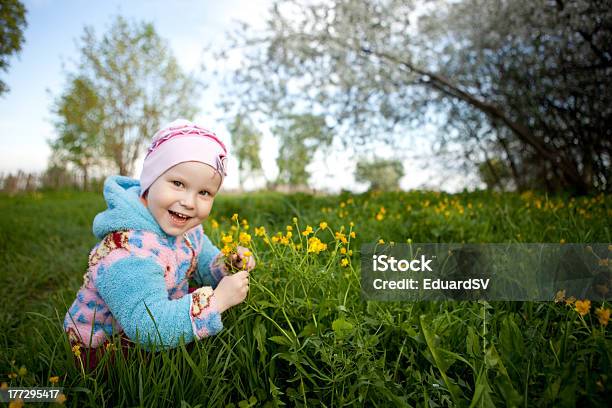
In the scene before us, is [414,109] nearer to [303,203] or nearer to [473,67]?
[473,67]

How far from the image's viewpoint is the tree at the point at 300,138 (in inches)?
330

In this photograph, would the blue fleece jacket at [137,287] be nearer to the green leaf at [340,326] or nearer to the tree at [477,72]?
the green leaf at [340,326]

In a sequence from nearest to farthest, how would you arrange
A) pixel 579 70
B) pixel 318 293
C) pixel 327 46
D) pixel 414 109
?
pixel 318 293
pixel 579 70
pixel 327 46
pixel 414 109

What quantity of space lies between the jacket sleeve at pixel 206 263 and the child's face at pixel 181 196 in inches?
17.1

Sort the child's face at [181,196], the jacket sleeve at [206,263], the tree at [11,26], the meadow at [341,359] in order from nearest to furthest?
the meadow at [341,359] < the child's face at [181,196] < the jacket sleeve at [206,263] < the tree at [11,26]

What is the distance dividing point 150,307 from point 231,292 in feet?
1.19

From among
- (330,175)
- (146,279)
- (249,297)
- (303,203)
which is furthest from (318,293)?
(330,175)

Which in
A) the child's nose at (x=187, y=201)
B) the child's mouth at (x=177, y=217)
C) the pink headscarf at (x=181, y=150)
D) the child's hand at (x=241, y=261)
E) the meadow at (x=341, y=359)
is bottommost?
the meadow at (x=341, y=359)

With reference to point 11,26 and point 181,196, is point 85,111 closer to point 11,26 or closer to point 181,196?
point 11,26

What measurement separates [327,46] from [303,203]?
12.2 feet

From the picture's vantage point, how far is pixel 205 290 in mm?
1854

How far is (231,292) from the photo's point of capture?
6.11 ft

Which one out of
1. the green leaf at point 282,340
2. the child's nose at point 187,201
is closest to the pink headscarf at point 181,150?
the child's nose at point 187,201

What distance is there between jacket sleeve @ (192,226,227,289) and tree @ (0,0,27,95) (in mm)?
6724
